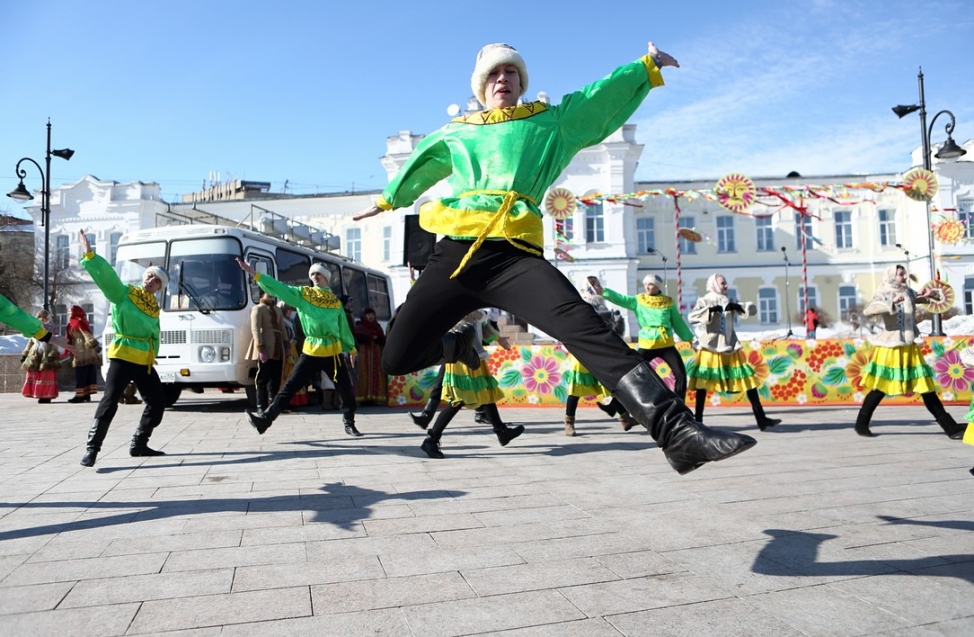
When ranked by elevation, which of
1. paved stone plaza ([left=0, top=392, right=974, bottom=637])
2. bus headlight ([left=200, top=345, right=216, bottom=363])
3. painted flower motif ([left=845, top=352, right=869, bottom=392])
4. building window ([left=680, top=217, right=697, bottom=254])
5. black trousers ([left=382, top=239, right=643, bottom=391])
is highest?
building window ([left=680, top=217, right=697, bottom=254])

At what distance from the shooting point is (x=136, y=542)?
3.69 meters

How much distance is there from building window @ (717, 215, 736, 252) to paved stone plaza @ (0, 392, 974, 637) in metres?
35.9

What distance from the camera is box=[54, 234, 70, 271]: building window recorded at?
4044cm

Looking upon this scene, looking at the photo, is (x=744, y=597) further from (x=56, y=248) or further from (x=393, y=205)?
(x=56, y=248)

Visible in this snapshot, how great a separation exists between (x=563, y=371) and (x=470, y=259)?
8717mm

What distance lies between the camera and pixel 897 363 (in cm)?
779

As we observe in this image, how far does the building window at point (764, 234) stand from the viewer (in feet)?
134

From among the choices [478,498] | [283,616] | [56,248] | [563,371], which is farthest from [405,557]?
[56,248]

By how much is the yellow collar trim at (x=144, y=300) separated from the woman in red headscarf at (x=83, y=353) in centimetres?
827

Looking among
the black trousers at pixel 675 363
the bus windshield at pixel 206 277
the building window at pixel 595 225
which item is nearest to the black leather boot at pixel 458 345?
the black trousers at pixel 675 363

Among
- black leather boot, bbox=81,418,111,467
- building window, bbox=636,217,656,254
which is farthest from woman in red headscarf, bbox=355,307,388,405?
building window, bbox=636,217,656,254

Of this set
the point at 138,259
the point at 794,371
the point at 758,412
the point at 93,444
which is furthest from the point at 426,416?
the point at 138,259

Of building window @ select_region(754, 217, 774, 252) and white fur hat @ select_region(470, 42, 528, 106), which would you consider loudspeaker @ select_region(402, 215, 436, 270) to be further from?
building window @ select_region(754, 217, 774, 252)

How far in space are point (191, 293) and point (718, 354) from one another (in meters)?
8.63
